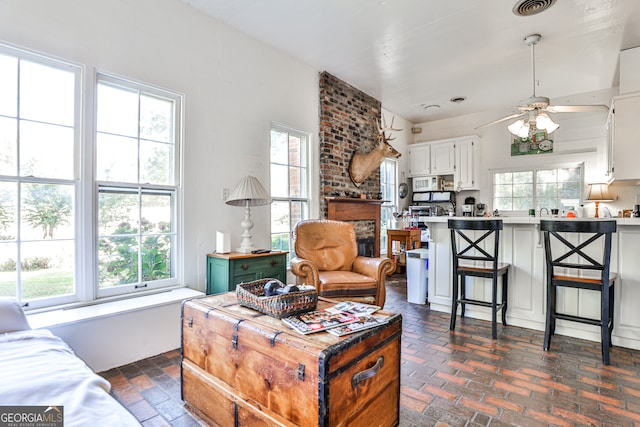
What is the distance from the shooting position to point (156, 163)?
10.0 feet

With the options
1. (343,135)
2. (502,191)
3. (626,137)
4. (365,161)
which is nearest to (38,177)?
(343,135)

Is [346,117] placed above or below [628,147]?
above

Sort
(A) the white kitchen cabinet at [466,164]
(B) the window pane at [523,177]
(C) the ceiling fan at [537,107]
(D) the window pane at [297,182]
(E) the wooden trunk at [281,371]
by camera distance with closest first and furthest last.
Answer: (E) the wooden trunk at [281,371], (C) the ceiling fan at [537,107], (D) the window pane at [297,182], (B) the window pane at [523,177], (A) the white kitchen cabinet at [466,164]

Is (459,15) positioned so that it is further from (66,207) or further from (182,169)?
(66,207)

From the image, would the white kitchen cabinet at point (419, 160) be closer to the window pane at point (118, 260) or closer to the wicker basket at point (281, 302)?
the window pane at point (118, 260)

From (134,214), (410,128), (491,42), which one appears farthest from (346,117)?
(134,214)

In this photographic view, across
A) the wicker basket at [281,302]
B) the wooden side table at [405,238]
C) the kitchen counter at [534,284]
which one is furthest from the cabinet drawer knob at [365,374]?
the wooden side table at [405,238]

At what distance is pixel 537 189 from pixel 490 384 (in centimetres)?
508

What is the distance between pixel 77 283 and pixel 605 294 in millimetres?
4020

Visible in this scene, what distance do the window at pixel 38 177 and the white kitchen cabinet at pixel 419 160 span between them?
6012mm

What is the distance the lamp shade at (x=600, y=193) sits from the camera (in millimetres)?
5117

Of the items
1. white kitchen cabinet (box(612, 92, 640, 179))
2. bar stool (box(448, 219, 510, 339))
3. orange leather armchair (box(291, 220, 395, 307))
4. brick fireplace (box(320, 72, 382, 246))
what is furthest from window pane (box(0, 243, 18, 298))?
white kitchen cabinet (box(612, 92, 640, 179))

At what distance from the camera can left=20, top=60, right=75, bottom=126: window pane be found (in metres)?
2.35

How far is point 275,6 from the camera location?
320 centimetres
